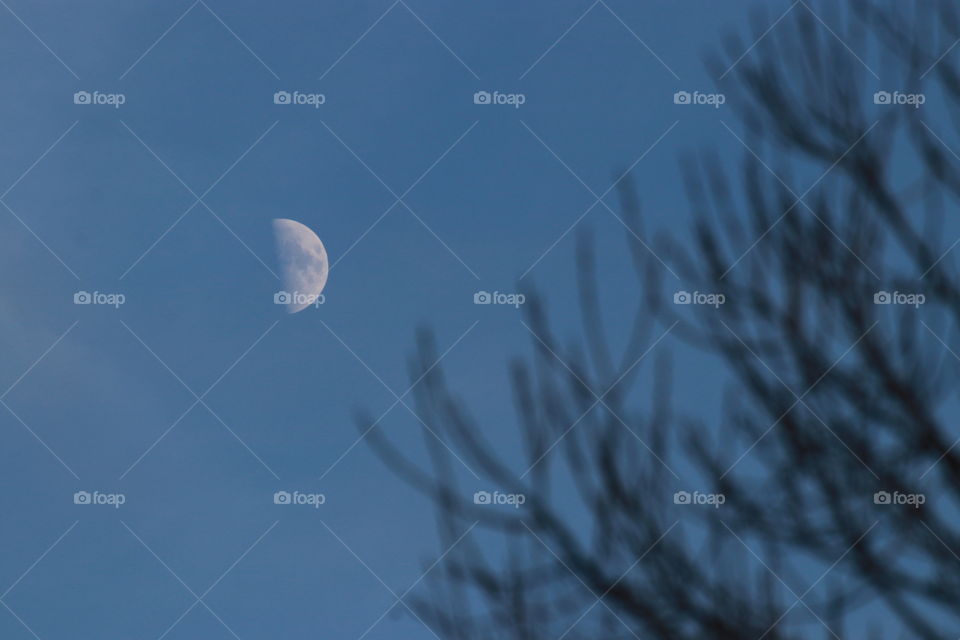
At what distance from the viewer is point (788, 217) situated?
3.74 m

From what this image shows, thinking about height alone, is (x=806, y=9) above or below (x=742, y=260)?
above

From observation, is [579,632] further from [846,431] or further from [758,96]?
[758,96]

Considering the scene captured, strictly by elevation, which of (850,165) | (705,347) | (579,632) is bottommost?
(579,632)

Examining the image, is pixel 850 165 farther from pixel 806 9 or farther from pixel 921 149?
pixel 806 9

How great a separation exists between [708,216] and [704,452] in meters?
0.76

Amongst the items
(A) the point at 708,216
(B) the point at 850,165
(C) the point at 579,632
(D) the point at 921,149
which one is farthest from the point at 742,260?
(C) the point at 579,632

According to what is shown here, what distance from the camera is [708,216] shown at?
374 cm

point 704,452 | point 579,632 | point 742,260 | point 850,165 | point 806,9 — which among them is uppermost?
point 806,9

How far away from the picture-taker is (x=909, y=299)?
371 centimetres

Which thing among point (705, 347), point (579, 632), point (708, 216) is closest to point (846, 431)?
point (705, 347)

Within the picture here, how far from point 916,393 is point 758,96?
107 cm

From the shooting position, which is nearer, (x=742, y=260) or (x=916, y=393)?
(x=916, y=393)

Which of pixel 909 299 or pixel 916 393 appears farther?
pixel 909 299

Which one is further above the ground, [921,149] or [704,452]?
Answer: [921,149]
